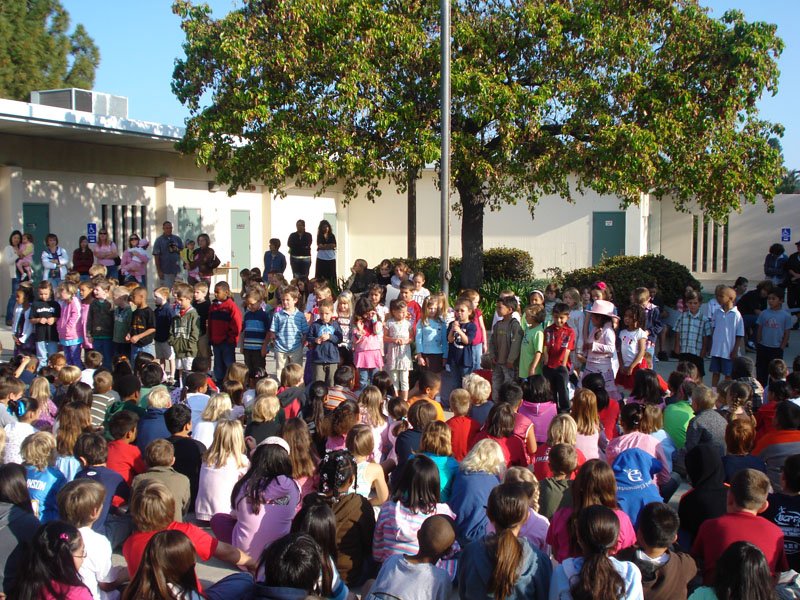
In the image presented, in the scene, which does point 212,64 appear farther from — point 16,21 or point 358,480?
point 16,21

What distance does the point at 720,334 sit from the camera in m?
10.5

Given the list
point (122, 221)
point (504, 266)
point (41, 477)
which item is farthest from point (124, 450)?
point (504, 266)

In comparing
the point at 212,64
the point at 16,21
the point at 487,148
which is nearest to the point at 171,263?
the point at 212,64

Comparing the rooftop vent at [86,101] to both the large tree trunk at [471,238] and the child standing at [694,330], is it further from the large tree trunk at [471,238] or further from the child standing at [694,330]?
the child standing at [694,330]

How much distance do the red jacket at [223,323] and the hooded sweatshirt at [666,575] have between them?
7.41 m

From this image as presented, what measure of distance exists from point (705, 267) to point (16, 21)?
29665 mm

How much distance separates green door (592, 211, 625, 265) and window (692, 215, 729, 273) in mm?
2164

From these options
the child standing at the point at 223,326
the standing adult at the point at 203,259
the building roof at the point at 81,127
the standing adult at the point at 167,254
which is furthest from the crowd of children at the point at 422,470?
the building roof at the point at 81,127

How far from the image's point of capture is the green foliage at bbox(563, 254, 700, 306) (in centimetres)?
1578

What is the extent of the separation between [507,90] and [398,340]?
4795 mm

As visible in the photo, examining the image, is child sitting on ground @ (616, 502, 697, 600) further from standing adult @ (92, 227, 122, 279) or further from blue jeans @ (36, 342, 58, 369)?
standing adult @ (92, 227, 122, 279)

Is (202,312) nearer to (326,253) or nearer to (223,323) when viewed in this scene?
(223,323)

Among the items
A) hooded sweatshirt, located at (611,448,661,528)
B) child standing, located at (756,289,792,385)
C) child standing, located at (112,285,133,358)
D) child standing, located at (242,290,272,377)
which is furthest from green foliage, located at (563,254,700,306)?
hooded sweatshirt, located at (611,448,661,528)

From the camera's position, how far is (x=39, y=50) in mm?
36938
